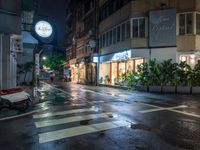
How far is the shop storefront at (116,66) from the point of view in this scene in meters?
32.8

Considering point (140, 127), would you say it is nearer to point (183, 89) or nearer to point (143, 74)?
point (183, 89)

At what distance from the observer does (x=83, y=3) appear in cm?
5494

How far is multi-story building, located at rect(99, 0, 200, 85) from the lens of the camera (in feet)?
93.0

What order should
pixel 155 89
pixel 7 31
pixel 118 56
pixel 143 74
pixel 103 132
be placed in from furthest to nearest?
pixel 118 56 < pixel 143 74 < pixel 155 89 < pixel 7 31 < pixel 103 132

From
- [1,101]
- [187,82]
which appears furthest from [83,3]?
[1,101]

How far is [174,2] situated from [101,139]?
24.4m

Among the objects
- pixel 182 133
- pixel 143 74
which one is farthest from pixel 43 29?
pixel 143 74

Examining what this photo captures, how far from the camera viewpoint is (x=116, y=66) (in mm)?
38438

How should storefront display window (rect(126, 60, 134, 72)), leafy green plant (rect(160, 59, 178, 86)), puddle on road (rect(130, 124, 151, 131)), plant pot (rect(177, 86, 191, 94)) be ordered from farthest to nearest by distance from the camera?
storefront display window (rect(126, 60, 134, 72)), leafy green plant (rect(160, 59, 178, 86)), plant pot (rect(177, 86, 191, 94)), puddle on road (rect(130, 124, 151, 131))

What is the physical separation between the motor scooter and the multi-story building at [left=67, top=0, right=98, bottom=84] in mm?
30906

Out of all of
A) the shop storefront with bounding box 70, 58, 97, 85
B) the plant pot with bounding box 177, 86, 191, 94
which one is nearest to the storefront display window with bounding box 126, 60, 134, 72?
the plant pot with bounding box 177, 86, 191, 94

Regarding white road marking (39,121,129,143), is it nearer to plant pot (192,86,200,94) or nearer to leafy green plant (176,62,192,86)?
plant pot (192,86,200,94)

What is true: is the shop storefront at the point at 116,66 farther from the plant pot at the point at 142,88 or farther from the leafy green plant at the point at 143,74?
the plant pot at the point at 142,88

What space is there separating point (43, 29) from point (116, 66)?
1172 inches
